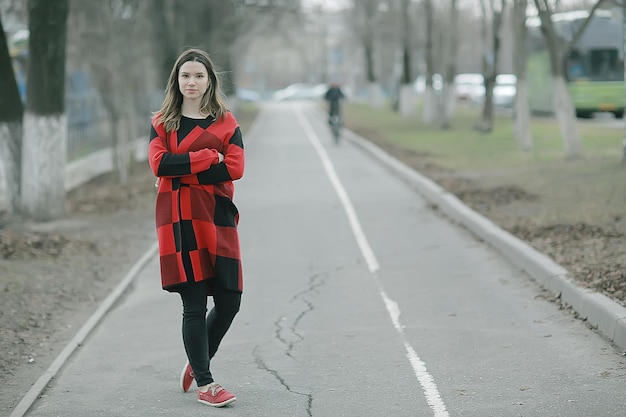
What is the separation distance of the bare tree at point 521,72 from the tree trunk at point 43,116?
13.1m

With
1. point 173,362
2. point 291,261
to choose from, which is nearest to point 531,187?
point 291,261

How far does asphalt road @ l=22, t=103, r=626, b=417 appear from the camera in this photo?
19.9 feet

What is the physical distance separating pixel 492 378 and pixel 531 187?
11164mm

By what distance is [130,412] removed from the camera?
5.95m

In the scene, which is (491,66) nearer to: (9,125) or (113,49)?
(113,49)

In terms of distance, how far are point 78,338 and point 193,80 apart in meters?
2.96

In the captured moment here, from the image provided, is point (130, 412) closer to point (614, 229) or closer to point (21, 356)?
point (21, 356)

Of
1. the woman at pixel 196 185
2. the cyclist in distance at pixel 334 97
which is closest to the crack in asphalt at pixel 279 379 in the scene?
the woman at pixel 196 185

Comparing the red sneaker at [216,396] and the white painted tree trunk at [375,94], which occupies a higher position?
the red sneaker at [216,396]

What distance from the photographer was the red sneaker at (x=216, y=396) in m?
5.84

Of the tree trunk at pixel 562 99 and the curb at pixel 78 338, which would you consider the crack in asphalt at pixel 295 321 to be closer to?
the curb at pixel 78 338

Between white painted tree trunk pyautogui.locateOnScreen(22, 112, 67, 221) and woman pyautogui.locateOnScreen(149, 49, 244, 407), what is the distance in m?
9.22

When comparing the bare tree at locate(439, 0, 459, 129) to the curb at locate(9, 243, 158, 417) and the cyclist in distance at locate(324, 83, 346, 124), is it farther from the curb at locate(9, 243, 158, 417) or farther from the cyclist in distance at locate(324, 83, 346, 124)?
the curb at locate(9, 243, 158, 417)

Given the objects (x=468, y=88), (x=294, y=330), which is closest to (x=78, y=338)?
(x=294, y=330)
